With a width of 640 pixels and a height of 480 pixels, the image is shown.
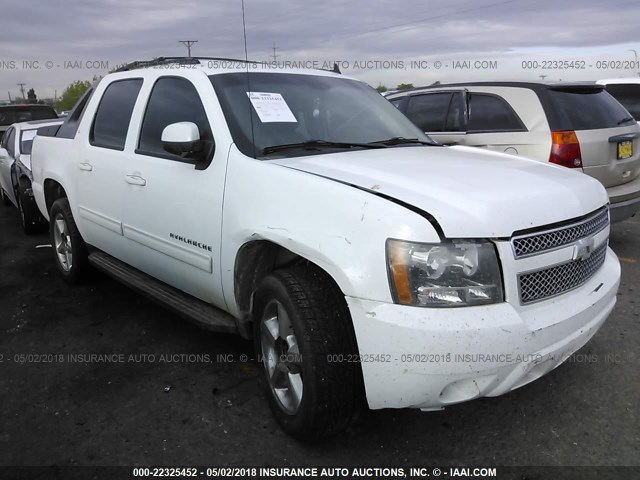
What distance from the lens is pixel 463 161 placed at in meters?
3.00

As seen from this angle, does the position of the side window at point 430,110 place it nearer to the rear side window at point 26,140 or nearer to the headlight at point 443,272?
the headlight at point 443,272

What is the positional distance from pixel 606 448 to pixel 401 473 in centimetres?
97

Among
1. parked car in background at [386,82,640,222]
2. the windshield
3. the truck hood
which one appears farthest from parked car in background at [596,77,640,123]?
the truck hood

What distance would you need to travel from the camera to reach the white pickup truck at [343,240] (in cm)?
217

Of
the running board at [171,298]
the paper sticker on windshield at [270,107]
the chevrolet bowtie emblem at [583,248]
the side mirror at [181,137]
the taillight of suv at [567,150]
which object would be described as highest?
the paper sticker on windshield at [270,107]

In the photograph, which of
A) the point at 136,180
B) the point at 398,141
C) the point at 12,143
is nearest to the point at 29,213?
the point at 12,143

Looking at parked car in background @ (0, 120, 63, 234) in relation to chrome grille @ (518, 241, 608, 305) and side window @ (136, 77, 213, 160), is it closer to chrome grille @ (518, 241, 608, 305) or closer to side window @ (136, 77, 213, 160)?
side window @ (136, 77, 213, 160)

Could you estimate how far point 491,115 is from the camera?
5844 mm

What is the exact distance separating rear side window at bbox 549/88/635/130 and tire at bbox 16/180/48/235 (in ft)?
20.5

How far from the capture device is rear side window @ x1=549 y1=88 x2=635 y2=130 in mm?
5254

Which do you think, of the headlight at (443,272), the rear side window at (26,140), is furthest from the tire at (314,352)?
the rear side window at (26,140)

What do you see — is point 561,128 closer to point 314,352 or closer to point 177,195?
point 177,195

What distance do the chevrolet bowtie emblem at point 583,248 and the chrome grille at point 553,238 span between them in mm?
24

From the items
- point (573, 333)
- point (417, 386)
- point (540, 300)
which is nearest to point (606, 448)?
point (573, 333)
